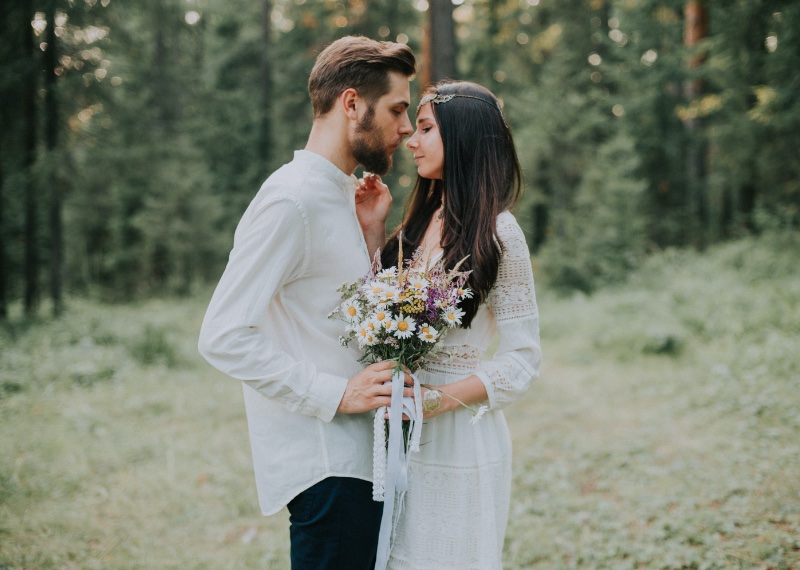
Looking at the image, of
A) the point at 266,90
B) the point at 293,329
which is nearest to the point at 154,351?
the point at 293,329

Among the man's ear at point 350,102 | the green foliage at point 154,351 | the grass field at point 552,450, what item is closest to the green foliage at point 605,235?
the grass field at point 552,450

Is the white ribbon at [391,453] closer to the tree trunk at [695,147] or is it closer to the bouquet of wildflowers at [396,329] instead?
the bouquet of wildflowers at [396,329]

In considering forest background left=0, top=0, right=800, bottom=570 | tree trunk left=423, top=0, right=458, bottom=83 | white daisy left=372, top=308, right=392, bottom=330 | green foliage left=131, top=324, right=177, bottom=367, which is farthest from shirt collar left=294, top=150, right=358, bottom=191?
green foliage left=131, top=324, right=177, bottom=367

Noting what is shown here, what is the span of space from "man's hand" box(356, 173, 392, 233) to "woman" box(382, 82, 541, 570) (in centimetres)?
28

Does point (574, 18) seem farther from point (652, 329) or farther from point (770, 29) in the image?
point (652, 329)

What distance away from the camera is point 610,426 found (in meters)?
5.72

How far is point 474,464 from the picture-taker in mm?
2193

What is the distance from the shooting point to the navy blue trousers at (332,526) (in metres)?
1.88

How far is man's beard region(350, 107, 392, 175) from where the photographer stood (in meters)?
2.12

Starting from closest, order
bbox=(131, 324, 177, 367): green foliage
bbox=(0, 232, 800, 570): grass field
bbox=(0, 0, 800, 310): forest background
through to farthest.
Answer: bbox=(0, 232, 800, 570): grass field → bbox=(131, 324, 177, 367): green foliage → bbox=(0, 0, 800, 310): forest background

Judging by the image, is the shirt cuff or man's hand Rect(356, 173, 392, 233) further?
man's hand Rect(356, 173, 392, 233)

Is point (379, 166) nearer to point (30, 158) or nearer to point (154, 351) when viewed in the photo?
point (154, 351)

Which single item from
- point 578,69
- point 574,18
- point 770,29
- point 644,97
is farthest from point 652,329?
point 574,18

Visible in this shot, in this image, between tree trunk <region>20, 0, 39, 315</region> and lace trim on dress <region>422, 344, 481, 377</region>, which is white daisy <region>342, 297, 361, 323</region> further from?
tree trunk <region>20, 0, 39, 315</region>
